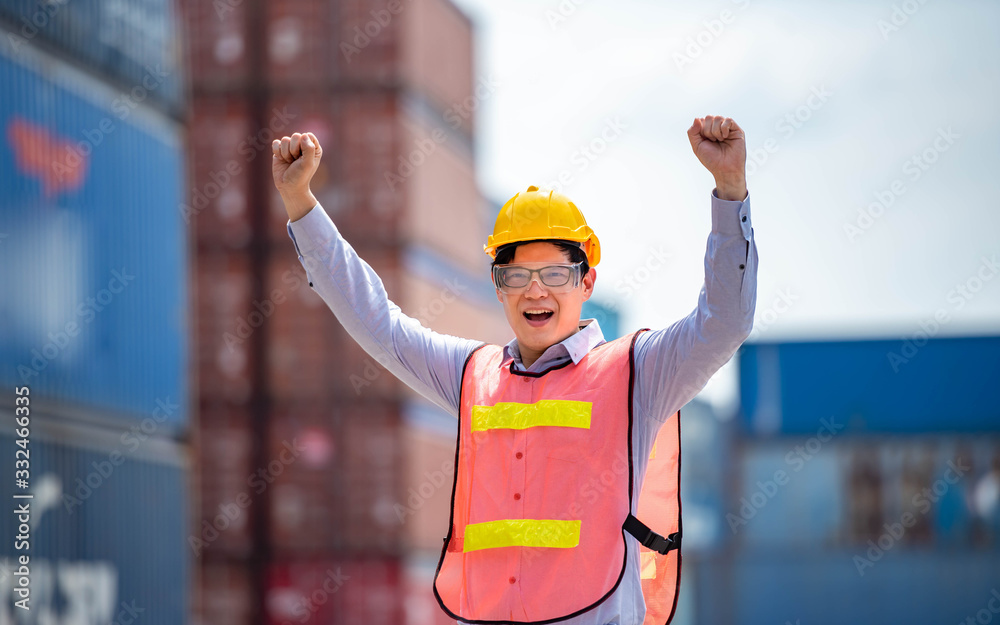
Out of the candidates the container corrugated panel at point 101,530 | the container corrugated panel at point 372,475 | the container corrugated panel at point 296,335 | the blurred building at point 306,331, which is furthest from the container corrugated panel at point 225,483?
the container corrugated panel at point 101,530

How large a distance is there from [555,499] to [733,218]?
2.52ft

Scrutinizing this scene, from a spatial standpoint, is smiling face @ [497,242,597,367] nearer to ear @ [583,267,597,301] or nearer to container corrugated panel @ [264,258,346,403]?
ear @ [583,267,597,301]

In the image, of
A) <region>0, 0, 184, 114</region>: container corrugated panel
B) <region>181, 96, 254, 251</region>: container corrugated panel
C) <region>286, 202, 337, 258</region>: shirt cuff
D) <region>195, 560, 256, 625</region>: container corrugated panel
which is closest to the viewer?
<region>286, 202, 337, 258</region>: shirt cuff

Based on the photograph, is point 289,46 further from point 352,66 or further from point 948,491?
point 948,491

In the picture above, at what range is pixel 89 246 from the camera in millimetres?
14977

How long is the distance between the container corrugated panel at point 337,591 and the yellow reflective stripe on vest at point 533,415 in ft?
59.7

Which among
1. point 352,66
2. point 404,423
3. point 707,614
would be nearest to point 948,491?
point 707,614

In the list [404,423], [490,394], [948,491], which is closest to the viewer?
[490,394]

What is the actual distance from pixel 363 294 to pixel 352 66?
19.3 meters

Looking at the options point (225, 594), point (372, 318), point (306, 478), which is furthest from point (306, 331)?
point (372, 318)

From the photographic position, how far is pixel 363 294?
3473 millimetres

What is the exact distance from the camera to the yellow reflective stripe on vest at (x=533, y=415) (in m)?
3.12

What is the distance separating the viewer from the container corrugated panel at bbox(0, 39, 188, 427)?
1330cm

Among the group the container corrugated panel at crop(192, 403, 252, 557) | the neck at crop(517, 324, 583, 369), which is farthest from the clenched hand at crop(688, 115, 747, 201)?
the container corrugated panel at crop(192, 403, 252, 557)
